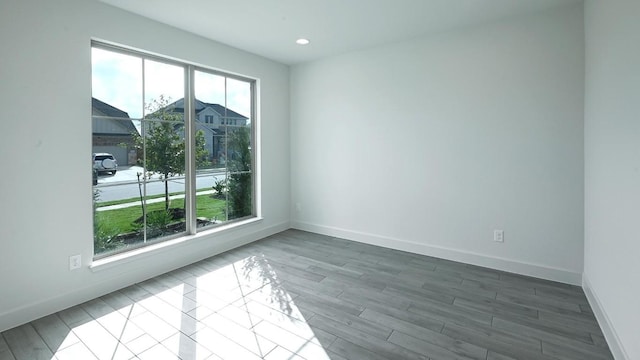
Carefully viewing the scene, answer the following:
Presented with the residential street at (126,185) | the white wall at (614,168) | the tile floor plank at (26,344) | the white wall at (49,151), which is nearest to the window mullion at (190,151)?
the residential street at (126,185)

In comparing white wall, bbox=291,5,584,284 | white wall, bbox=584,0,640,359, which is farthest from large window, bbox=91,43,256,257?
white wall, bbox=584,0,640,359

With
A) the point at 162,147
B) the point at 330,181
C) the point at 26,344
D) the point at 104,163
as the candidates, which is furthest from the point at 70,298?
the point at 330,181

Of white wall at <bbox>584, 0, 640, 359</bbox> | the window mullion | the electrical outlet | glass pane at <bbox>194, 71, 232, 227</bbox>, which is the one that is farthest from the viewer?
glass pane at <bbox>194, 71, 232, 227</bbox>

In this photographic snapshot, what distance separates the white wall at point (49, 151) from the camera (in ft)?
7.52

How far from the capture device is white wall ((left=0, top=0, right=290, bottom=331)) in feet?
7.52

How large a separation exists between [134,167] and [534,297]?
12.8ft

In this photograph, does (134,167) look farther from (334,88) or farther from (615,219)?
(615,219)

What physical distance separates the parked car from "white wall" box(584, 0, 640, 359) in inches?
152

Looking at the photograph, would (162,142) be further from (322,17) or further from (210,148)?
(322,17)

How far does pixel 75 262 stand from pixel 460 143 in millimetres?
3872

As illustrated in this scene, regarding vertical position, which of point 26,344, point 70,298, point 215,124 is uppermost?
point 215,124

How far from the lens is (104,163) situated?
9.66ft

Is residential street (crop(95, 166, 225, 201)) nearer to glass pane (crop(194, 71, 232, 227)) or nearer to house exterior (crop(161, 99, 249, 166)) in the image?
glass pane (crop(194, 71, 232, 227))

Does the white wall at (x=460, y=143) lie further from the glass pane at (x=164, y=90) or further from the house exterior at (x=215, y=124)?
the glass pane at (x=164, y=90)
